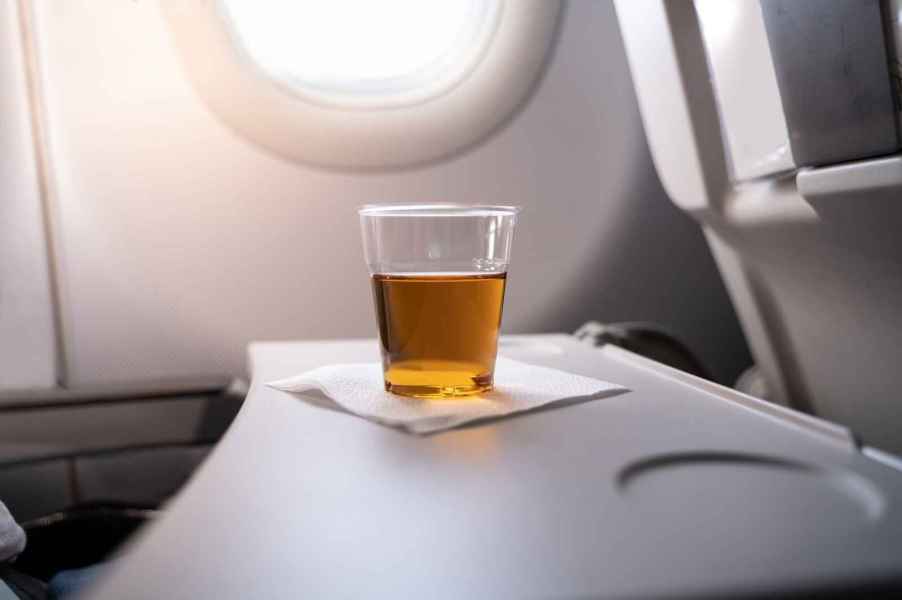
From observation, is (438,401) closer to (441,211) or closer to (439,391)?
(439,391)

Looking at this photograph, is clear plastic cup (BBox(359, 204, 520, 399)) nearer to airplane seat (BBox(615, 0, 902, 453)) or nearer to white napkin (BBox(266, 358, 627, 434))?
white napkin (BBox(266, 358, 627, 434))

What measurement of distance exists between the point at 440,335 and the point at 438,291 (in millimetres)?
33

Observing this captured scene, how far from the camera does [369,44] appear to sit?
1.31 meters

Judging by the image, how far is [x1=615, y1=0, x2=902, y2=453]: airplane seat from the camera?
682 millimetres

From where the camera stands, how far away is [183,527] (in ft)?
1.20

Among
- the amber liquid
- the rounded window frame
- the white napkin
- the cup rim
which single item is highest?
the rounded window frame

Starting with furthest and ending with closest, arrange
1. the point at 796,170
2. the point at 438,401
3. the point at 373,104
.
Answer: the point at 373,104 < the point at 796,170 < the point at 438,401

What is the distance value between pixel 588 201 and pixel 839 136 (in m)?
0.67

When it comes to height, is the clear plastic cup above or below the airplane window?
below

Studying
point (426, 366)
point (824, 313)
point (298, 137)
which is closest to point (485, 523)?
point (426, 366)

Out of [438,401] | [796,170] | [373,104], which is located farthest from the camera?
[373,104]

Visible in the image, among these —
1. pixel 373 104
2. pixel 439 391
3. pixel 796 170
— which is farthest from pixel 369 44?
pixel 439 391

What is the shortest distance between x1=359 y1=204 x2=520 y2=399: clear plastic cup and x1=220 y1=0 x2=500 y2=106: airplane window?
25.3 inches

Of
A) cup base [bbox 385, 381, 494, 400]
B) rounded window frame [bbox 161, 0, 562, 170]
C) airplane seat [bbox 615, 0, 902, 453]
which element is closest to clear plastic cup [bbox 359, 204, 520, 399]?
cup base [bbox 385, 381, 494, 400]
